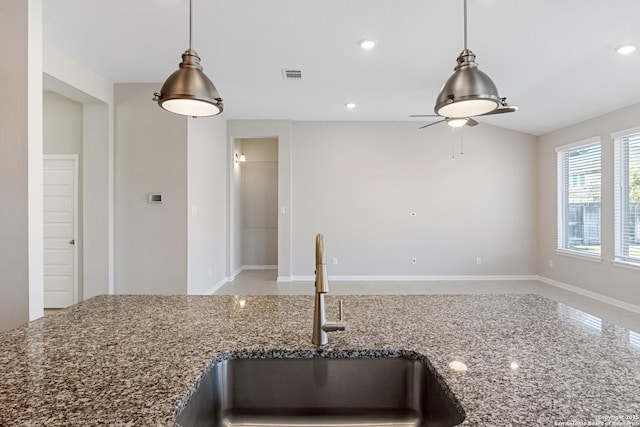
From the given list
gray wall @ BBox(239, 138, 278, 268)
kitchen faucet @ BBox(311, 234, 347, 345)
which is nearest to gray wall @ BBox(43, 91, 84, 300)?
gray wall @ BBox(239, 138, 278, 268)

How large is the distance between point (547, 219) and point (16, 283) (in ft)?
23.9

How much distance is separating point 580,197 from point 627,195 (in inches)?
35.2

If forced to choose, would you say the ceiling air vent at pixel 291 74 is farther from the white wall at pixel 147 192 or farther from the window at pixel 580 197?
the window at pixel 580 197

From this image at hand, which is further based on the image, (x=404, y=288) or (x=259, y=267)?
(x=259, y=267)

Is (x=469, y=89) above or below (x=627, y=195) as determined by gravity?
above

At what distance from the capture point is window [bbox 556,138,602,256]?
17.4 ft

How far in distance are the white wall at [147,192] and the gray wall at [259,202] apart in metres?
3.30

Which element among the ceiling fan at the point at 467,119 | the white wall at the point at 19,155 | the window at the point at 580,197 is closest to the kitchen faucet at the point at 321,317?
the ceiling fan at the point at 467,119

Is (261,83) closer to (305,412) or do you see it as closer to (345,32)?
(345,32)

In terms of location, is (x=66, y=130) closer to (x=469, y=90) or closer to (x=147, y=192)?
Result: (x=147, y=192)

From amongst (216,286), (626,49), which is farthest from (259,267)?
(626,49)

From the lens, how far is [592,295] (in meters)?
5.25

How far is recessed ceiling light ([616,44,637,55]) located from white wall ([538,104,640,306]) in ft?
4.67

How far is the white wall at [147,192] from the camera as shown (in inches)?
180
